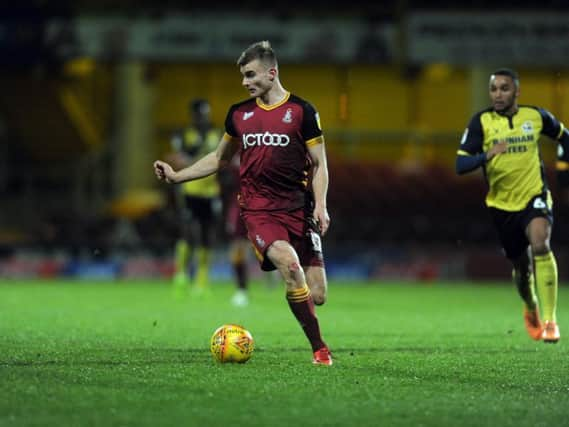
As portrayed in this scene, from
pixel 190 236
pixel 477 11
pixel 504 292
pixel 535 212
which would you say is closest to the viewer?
pixel 535 212

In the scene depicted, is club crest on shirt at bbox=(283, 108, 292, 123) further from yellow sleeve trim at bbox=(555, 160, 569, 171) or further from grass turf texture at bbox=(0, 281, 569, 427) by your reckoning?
yellow sleeve trim at bbox=(555, 160, 569, 171)

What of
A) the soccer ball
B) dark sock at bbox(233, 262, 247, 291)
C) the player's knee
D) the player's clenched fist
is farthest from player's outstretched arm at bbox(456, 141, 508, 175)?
dark sock at bbox(233, 262, 247, 291)

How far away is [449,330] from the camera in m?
10.8

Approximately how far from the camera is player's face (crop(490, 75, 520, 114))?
9469mm

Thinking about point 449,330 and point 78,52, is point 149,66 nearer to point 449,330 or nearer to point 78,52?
point 78,52

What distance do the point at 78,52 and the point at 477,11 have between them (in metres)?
7.51

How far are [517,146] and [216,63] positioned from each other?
14905mm

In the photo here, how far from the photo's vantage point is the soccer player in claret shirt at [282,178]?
7.71m

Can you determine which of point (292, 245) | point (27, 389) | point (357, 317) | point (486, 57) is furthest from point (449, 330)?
point (486, 57)

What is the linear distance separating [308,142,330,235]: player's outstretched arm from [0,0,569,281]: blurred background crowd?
1359cm

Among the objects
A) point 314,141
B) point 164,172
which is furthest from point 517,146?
point 164,172

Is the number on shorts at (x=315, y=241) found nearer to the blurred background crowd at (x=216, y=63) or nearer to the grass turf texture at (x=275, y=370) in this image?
the grass turf texture at (x=275, y=370)

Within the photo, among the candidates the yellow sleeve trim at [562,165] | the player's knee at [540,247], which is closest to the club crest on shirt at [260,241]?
the player's knee at [540,247]

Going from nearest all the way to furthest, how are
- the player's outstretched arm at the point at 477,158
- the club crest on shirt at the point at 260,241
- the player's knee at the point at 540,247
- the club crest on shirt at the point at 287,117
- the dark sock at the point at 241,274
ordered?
the club crest on shirt at the point at 260,241 → the club crest on shirt at the point at 287,117 → the player's outstretched arm at the point at 477,158 → the player's knee at the point at 540,247 → the dark sock at the point at 241,274
